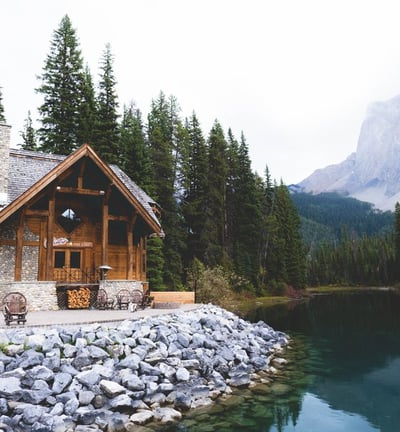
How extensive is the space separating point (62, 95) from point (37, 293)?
22.0 metres

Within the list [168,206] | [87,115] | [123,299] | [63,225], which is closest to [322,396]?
[123,299]

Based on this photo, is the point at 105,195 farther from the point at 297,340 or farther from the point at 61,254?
the point at 297,340

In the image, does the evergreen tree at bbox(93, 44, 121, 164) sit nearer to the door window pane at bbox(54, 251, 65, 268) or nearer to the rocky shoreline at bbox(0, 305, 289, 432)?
the door window pane at bbox(54, 251, 65, 268)

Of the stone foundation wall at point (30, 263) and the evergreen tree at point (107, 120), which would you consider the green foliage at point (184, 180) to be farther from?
the stone foundation wall at point (30, 263)

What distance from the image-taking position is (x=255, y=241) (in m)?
49.8

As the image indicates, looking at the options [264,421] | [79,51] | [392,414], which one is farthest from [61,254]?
[79,51]

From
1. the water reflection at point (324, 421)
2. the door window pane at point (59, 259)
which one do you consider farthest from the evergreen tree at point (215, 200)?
the water reflection at point (324, 421)

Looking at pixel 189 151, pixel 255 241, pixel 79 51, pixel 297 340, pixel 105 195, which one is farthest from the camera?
pixel 255 241

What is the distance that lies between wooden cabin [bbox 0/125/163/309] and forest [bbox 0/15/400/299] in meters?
8.81

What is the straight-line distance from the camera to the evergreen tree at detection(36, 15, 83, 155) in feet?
108

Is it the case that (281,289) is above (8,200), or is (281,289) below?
below

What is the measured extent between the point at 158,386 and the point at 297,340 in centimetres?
1238

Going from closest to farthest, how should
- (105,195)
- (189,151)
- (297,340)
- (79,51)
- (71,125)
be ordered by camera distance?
(105,195) → (297,340) → (71,125) → (79,51) → (189,151)

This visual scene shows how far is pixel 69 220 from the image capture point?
2094 cm
